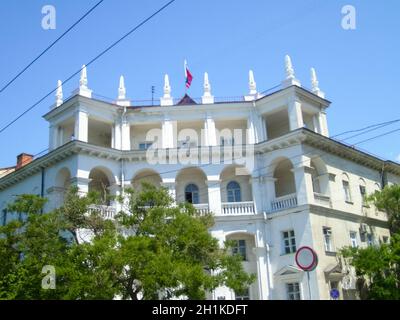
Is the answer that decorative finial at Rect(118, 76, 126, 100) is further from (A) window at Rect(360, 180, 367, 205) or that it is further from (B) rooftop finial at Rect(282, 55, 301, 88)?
(A) window at Rect(360, 180, 367, 205)

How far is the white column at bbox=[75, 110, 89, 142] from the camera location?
32213 millimetres

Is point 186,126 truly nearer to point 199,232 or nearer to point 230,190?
point 230,190

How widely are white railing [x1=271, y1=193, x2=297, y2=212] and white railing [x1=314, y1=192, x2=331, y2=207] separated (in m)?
1.46

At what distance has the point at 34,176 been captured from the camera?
35.3m

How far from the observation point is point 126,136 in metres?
34.1

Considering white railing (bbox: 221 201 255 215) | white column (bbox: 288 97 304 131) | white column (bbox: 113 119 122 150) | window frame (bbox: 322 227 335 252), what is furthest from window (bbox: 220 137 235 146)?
window frame (bbox: 322 227 335 252)

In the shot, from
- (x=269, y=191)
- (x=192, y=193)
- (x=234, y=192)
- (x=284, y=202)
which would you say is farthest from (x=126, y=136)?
(x=284, y=202)

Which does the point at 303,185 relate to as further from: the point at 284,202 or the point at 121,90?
the point at 121,90

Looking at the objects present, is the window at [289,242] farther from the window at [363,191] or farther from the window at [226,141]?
the window at [363,191]

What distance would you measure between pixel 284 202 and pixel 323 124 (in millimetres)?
7128

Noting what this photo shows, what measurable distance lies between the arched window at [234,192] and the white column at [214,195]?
5.11 ft

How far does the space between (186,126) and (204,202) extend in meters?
5.51
